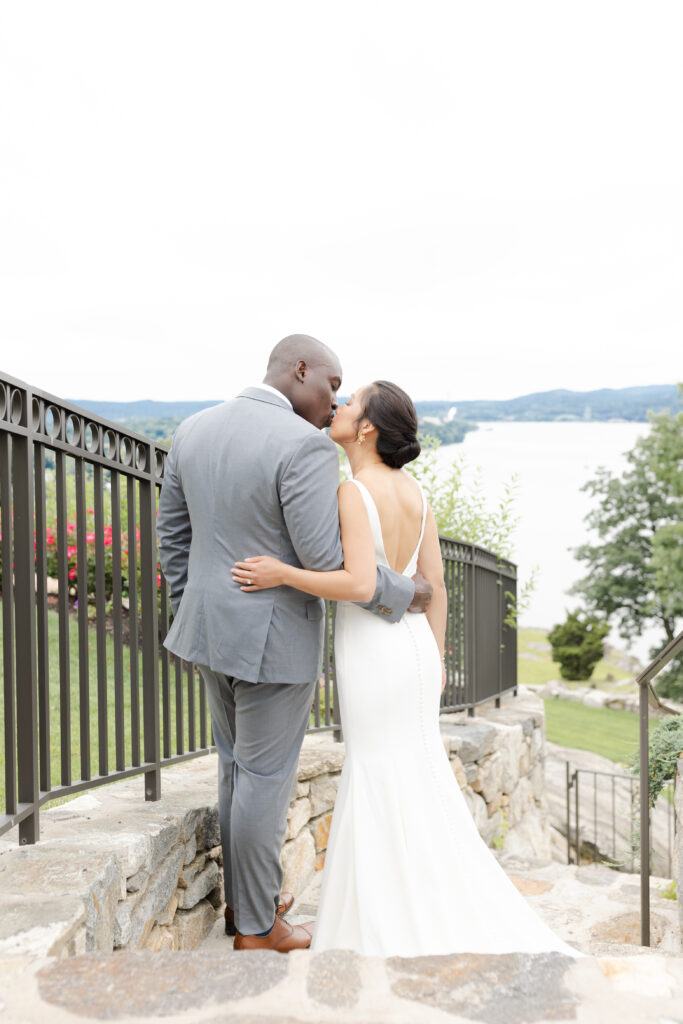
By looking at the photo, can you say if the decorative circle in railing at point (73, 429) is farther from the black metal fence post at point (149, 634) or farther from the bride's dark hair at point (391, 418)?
the bride's dark hair at point (391, 418)

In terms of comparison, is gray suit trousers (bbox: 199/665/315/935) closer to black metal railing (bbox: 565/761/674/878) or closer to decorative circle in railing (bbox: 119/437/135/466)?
decorative circle in railing (bbox: 119/437/135/466)

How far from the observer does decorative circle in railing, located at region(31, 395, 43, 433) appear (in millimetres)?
2604

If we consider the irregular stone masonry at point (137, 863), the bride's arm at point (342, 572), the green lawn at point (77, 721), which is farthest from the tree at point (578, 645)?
the bride's arm at point (342, 572)

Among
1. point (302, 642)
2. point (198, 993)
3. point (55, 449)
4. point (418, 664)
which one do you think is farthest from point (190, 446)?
point (198, 993)

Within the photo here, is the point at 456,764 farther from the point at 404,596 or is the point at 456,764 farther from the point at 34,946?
the point at 34,946

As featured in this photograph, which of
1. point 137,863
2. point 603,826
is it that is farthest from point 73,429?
point 603,826

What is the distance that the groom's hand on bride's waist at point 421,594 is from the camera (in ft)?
9.87

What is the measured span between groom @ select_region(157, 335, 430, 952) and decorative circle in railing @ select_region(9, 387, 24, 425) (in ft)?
1.65

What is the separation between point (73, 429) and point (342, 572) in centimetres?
109

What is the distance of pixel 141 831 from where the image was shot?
110 inches

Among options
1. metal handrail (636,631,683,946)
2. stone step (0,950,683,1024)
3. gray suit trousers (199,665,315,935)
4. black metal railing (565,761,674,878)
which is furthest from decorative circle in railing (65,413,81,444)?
black metal railing (565,761,674,878)

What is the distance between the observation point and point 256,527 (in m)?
2.60

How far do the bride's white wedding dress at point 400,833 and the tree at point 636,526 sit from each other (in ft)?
84.4

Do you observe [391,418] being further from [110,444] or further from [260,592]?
[110,444]
